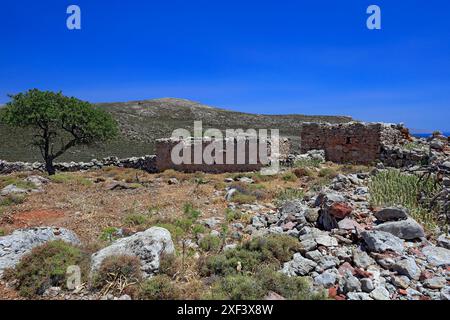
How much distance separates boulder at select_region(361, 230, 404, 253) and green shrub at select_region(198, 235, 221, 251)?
252 centimetres

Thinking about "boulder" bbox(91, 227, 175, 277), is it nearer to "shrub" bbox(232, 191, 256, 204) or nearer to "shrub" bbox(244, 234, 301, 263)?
"shrub" bbox(244, 234, 301, 263)

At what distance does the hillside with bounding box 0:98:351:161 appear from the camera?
32.6 metres

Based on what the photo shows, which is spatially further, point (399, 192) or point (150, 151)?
point (150, 151)


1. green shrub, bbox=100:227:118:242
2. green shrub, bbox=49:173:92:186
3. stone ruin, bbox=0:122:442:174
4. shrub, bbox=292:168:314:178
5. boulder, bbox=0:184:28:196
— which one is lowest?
green shrub, bbox=100:227:118:242

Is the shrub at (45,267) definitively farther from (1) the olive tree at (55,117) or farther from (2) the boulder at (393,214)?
(1) the olive tree at (55,117)

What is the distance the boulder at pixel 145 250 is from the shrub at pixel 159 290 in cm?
42

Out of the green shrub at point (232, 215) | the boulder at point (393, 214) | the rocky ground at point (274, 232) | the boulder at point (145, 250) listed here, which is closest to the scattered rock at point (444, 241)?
the rocky ground at point (274, 232)

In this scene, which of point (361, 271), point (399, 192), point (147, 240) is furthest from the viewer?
point (399, 192)

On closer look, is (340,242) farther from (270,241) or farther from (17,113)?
(17,113)

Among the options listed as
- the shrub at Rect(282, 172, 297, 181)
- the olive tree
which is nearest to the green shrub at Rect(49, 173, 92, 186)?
the olive tree

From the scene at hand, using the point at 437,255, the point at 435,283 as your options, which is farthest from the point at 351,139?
the point at 435,283
